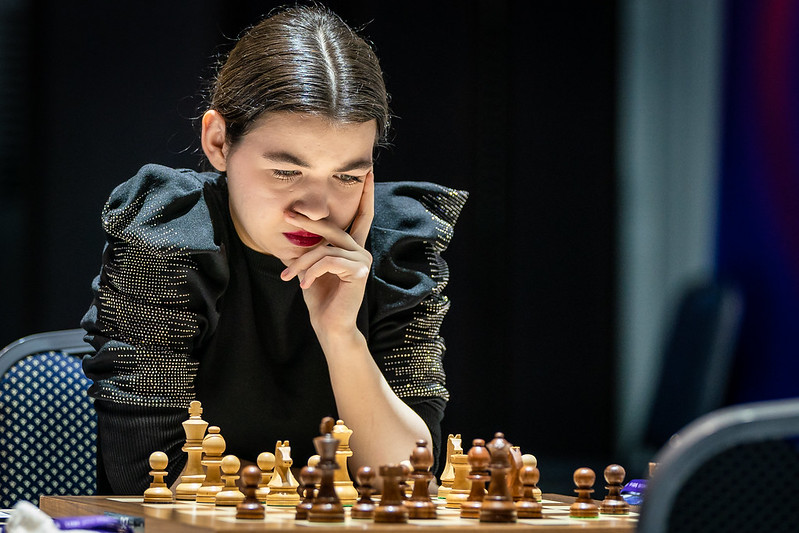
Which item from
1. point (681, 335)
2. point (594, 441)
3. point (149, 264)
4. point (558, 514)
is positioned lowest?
point (594, 441)

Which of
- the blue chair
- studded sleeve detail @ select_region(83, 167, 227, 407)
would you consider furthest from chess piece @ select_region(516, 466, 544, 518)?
the blue chair

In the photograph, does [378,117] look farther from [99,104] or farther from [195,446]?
[99,104]

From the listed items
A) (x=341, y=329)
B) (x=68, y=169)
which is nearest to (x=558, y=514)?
(x=341, y=329)

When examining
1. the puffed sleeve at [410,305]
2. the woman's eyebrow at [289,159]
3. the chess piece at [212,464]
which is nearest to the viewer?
the chess piece at [212,464]

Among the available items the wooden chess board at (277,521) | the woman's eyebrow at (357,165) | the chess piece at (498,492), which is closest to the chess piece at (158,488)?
the wooden chess board at (277,521)

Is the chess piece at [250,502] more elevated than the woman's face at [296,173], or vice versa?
the woman's face at [296,173]

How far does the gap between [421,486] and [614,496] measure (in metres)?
0.33

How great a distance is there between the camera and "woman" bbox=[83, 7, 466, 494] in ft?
6.03

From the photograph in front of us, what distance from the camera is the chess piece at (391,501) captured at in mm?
1185

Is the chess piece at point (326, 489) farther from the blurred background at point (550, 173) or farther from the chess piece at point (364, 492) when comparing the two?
the blurred background at point (550, 173)

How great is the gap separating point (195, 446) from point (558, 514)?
0.54 m

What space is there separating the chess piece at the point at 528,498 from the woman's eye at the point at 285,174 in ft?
2.18

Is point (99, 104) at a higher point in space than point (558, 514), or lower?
higher

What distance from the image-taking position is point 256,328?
207cm
